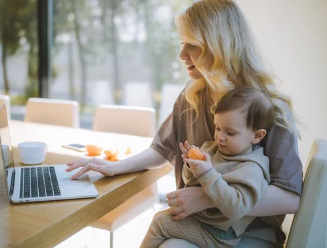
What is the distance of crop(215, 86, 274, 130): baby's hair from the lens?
3.67 feet

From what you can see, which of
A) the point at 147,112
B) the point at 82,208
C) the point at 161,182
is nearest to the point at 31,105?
the point at 147,112

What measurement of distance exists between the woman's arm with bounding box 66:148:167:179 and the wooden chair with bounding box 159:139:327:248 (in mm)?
358

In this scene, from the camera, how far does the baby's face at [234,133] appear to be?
112cm

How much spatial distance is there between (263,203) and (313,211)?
0.16m

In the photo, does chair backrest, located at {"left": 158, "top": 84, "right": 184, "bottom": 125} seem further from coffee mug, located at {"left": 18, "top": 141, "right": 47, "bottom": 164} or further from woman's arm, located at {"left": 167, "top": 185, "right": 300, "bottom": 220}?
woman's arm, located at {"left": 167, "top": 185, "right": 300, "bottom": 220}

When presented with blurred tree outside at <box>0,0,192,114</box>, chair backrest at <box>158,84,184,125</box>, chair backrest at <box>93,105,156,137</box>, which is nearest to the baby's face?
chair backrest at <box>93,105,156,137</box>

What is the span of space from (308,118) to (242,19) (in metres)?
1.63

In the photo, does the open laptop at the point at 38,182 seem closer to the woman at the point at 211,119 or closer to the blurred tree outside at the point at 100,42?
the woman at the point at 211,119

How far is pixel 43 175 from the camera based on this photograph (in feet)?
4.03

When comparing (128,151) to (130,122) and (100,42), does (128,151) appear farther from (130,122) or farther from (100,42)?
(100,42)

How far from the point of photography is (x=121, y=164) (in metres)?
1.33

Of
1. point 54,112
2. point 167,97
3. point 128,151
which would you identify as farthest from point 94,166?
point 167,97

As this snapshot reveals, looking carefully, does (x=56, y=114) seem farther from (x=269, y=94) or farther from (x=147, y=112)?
(x=269, y=94)

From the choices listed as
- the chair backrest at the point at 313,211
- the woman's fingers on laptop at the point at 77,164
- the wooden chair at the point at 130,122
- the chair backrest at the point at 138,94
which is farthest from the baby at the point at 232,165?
the chair backrest at the point at 138,94
